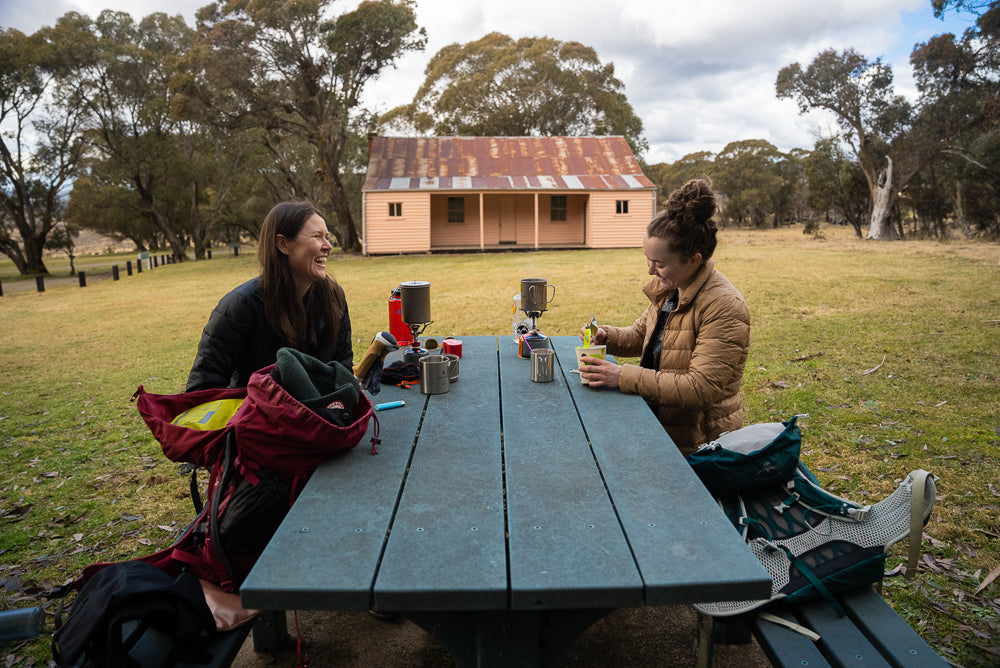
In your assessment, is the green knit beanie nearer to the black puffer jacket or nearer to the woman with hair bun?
the black puffer jacket

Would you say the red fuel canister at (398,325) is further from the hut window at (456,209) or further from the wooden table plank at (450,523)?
the hut window at (456,209)

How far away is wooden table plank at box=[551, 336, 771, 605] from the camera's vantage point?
1480mm

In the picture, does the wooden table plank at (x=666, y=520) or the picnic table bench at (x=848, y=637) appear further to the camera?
the picnic table bench at (x=848, y=637)

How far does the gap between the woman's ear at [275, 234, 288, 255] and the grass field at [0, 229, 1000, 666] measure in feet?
6.07

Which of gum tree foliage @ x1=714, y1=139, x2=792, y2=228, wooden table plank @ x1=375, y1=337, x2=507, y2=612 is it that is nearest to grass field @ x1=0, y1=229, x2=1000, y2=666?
wooden table plank @ x1=375, y1=337, x2=507, y2=612

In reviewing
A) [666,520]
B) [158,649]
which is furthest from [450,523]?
[158,649]

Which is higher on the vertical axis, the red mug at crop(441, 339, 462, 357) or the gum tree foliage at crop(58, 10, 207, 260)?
the gum tree foliage at crop(58, 10, 207, 260)

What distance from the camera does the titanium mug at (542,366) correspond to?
3.14 m

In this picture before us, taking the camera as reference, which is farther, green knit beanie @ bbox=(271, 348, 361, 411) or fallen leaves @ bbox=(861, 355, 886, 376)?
fallen leaves @ bbox=(861, 355, 886, 376)

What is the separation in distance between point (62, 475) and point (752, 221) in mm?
49656

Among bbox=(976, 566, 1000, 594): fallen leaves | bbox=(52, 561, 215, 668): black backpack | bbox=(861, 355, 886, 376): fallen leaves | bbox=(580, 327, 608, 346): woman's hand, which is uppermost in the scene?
bbox=(580, 327, 608, 346): woman's hand

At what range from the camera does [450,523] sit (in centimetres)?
176

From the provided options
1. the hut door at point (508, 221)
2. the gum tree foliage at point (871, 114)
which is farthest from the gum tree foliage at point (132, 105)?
the gum tree foliage at point (871, 114)

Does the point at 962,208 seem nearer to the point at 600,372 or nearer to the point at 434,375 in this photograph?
the point at 600,372
